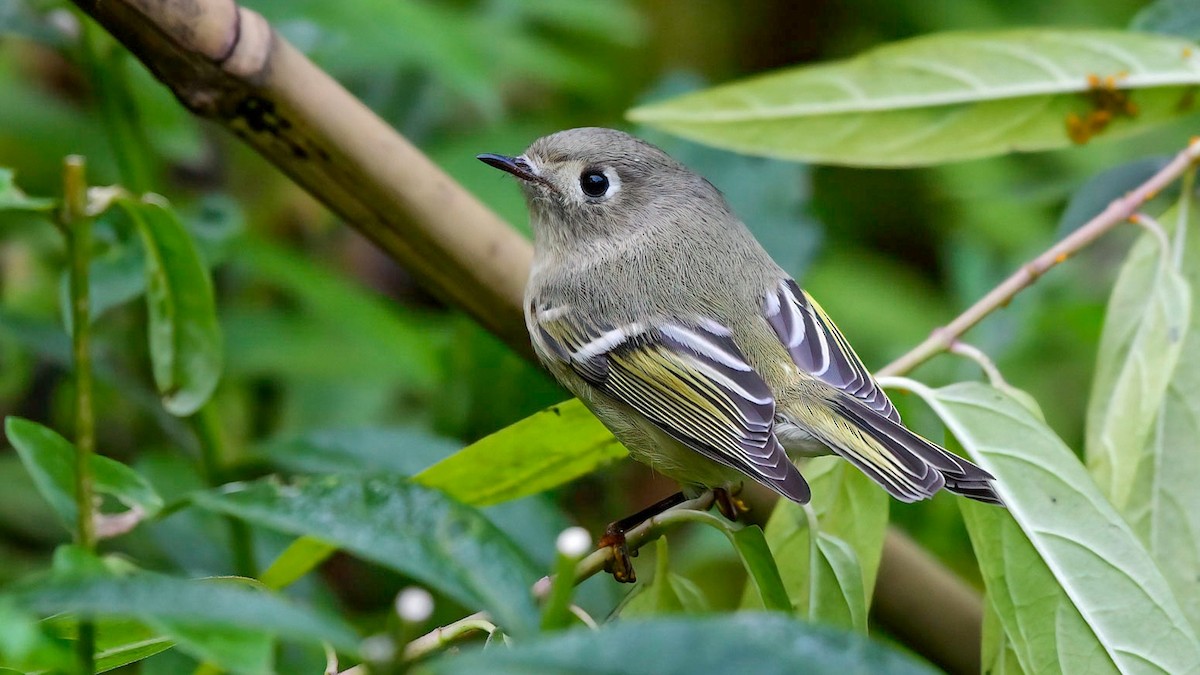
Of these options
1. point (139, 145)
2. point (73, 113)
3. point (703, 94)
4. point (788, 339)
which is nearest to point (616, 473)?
point (788, 339)

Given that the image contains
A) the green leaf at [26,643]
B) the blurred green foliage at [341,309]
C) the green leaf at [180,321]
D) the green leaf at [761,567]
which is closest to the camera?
the green leaf at [26,643]

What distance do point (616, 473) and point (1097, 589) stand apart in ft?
3.26

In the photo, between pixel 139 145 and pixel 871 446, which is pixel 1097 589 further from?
pixel 139 145

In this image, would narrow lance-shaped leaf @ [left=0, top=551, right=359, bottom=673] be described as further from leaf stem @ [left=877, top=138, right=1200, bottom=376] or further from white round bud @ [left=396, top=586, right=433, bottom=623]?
leaf stem @ [left=877, top=138, right=1200, bottom=376]

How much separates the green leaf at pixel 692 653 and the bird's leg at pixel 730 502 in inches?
35.3

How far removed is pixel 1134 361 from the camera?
4.40 feet

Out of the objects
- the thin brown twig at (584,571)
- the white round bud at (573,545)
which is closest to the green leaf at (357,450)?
the thin brown twig at (584,571)

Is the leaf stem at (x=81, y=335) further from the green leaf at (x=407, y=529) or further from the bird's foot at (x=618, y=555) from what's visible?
the bird's foot at (x=618, y=555)

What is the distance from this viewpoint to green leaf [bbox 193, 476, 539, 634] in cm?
73

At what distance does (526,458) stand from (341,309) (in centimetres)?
69

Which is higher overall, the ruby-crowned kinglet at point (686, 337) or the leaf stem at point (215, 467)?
the ruby-crowned kinglet at point (686, 337)

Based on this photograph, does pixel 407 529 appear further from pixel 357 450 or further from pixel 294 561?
pixel 357 450

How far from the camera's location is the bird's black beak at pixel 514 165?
1736mm

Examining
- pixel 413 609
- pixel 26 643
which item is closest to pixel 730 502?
pixel 413 609
